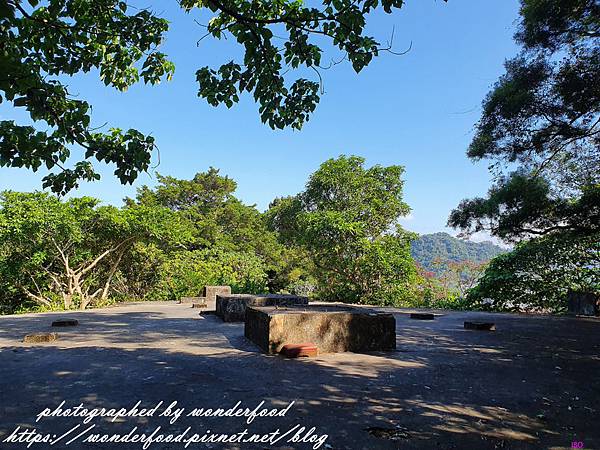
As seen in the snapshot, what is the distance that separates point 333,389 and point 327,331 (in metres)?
1.56

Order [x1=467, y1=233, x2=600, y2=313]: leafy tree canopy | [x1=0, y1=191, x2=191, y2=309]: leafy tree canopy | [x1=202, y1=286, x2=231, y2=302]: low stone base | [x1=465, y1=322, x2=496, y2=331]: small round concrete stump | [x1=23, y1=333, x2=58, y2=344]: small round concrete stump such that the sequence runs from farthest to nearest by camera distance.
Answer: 1. [x1=202, y1=286, x2=231, y2=302]: low stone base
2. [x1=467, y1=233, x2=600, y2=313]: leafy tree canopy
3. [x1=0, y1=191, x2=191, y2=309]: leafy tree canopy
4. [x1=465, y1=322, x2=496, y2=331]: small round concrete stump
5. [x1=23, y1=333, x2=58, y2=344]: small round concrete stump

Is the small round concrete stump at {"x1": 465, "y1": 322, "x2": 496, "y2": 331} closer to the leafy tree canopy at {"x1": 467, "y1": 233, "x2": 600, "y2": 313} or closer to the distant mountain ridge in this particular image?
the leafy tree canopy at {"x1": 467, "y1": 233, "x2": 600, "y2": 313}

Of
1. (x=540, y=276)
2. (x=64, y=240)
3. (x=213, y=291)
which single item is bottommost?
(x=213, y=291)

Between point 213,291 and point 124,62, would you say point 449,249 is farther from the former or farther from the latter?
point 124,62

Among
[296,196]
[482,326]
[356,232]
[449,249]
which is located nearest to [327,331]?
[482,326]

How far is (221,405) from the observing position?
2.60 metres

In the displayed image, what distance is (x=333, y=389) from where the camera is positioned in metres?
2.99

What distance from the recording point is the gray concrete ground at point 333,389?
7.19 feet

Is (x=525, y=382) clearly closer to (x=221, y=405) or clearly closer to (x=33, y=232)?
(x=221, y=405)

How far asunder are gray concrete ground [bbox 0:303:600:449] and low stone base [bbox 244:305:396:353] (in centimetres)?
22

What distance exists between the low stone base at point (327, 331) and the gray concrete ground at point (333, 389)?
22 cm

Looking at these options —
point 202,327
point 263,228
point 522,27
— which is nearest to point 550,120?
point 522,27

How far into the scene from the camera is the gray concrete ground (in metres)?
2.19

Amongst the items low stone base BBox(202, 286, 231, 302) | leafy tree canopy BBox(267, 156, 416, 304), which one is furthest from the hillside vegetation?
low stone base BBox(202, 286, 231, 302)
